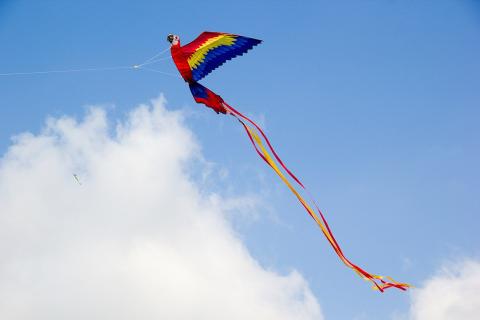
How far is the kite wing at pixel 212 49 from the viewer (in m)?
7.92

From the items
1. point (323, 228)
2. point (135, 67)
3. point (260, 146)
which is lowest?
point (323, 228)

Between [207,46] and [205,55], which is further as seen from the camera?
[205,55]

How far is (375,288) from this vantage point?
7230mm

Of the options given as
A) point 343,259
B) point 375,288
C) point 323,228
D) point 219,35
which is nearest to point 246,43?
point 219,35

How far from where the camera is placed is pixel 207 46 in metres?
8.17

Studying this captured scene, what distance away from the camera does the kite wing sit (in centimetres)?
792

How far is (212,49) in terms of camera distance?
26.9ft

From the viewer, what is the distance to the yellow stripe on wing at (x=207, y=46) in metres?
7.95

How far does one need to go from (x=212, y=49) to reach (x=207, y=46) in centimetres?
11

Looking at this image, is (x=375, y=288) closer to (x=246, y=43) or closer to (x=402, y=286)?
(x=402, y=286)

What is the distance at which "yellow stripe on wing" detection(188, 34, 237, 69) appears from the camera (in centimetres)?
795

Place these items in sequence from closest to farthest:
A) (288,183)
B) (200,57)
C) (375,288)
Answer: (375,288)
(288,183)
(200,57)

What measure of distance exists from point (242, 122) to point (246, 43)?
1521mm

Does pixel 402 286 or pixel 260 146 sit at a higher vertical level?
pixel 260 146
